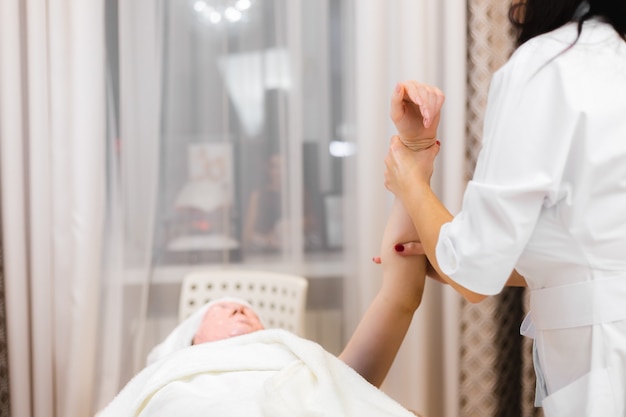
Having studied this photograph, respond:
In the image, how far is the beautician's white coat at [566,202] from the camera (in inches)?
39.1

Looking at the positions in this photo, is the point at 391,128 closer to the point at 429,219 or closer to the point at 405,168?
the point at 405,168

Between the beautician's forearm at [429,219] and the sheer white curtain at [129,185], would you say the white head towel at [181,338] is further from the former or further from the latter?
the beautician's forearm at [429,219]

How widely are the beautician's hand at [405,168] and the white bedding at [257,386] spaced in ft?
1.37

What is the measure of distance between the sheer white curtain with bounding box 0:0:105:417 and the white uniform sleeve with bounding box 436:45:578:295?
169 cm

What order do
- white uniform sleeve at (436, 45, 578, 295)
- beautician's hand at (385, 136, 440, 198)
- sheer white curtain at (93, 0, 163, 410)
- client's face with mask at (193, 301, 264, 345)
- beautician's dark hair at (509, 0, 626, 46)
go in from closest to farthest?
white uniform sleeve at (436, 45, 578, 295) → beautician's dark hair at (509, 0, 626, 46) → beautician's hand at (385, 136, 440, 198) → client's face with mask at (193, 301, 264, 345) → sheer white curtain at (93, 0, 163, 410)

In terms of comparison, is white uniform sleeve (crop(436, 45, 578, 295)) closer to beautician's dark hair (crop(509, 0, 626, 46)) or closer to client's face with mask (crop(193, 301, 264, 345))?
beautician's dark hair (crop(509, 0, 626, 46))

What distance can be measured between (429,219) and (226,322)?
1063 millimetres

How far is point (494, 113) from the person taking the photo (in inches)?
42.9

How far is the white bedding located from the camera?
4.36 feet

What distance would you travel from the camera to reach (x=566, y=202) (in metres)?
1.02

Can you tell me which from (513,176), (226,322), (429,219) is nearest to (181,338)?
(226,322)

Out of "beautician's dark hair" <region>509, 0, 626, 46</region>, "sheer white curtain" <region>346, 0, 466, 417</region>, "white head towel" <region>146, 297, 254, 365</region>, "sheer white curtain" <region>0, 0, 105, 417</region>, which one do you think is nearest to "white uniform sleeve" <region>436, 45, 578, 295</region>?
"beautician's dark hair" <region>509, 0, 626, 46</region>

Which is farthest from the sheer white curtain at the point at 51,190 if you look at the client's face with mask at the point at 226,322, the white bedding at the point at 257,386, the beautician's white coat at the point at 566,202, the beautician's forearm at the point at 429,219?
the beautician's white coat at the point at 566,202

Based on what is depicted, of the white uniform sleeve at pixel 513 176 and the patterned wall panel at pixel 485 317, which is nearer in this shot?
the white uniform sleeve at pixel 513 176
